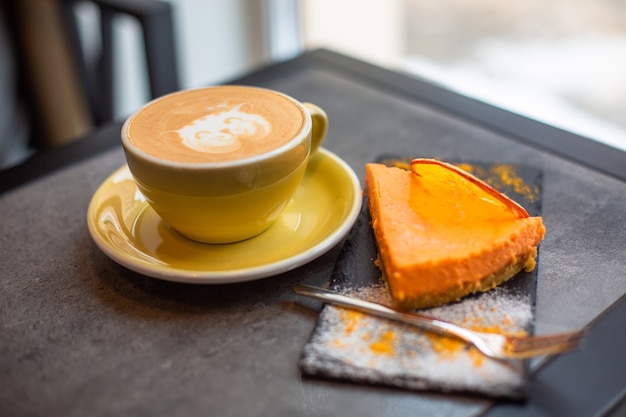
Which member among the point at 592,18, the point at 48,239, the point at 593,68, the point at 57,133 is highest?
the point at 48,239

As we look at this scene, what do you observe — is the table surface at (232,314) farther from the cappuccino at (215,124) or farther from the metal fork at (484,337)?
the cappuccino at (215,124)

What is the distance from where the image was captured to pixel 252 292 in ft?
2.10

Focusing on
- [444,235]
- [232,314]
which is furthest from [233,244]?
[444,235]

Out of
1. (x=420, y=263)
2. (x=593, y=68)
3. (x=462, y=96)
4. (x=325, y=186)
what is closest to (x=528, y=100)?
(x=593, y=68)

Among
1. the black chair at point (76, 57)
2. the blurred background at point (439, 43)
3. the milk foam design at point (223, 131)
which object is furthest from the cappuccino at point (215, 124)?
the blurred background at point (439, 43)

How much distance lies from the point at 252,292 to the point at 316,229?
0.33ft

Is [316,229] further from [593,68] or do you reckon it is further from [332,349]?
[593,68]

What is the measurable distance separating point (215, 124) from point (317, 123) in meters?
0.13

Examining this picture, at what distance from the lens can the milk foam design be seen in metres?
0.64

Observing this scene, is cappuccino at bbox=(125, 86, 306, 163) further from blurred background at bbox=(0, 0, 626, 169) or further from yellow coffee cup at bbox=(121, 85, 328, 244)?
blurred background at bbox=(0, 0, 626, 169)

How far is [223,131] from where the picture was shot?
2.18ft

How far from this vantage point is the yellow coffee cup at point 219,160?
608 mm

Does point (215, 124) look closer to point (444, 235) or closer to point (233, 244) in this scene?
point (233, 244)

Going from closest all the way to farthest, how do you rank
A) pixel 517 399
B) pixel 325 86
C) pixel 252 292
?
pixel 517 399 < pixel 252 292 < pixel 325 86
